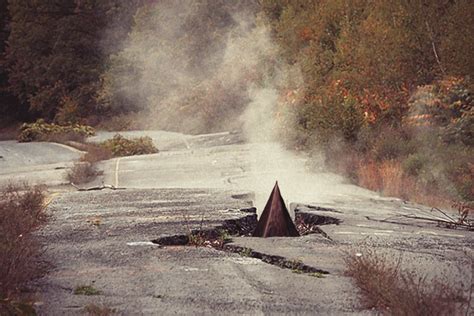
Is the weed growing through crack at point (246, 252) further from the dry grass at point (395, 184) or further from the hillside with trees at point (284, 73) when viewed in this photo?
the hillside with trees at point (284, 73)

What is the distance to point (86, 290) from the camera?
6801mm

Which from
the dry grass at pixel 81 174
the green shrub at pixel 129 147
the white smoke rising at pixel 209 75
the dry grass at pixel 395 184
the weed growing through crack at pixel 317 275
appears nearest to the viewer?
the weed growing through crack at pixel 317 275

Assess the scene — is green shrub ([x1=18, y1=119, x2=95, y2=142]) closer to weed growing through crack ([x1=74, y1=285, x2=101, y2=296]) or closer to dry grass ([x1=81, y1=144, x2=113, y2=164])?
dry grass ([x1=81, y1=144, x2=113, y2=164])

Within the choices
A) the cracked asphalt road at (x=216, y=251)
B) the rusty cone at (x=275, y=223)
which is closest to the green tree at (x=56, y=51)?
the cracked asphalt road at (x=216, y=251)

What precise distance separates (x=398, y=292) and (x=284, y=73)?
74.3 ft

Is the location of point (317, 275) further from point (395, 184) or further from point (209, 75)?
point (209, 75)

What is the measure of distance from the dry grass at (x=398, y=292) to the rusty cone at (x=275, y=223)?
6.60 feet

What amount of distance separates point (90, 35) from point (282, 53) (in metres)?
22.4

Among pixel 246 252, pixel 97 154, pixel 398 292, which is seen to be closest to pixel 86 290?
pixel 246 252

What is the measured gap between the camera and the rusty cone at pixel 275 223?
9.68 metres

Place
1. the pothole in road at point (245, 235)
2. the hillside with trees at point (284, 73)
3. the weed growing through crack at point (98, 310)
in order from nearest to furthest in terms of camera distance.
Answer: the weed growing through crack at point (98, 310) < the pothole in road at point (245, 235) < the hillside with trees at point (284, 73)

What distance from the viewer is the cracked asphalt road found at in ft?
21.5

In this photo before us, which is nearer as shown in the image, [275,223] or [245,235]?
[275,223]

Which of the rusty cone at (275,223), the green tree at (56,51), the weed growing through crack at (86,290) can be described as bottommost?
the weed growing through crack at (86,290)
